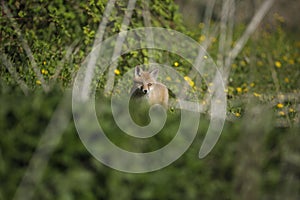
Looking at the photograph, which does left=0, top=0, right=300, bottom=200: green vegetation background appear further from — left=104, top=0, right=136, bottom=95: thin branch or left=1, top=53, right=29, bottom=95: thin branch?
left=104, top=0, right=136, bottom=95: thin branch

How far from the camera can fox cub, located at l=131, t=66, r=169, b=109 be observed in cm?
611

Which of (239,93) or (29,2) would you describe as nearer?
(29,2)

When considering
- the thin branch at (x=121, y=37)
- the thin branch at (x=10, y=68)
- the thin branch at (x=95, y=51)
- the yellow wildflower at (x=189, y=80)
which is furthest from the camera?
the yellow wildflower at (x=189, y=80)

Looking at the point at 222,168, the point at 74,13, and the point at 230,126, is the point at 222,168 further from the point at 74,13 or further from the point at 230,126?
the point at 74,13

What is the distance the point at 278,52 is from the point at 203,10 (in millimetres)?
4498

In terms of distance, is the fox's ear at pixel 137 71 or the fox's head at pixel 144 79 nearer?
the fox's head at pixel 144 79

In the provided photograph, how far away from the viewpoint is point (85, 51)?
6570 mm

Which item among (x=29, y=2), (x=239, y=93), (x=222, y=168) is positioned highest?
(x=222, y=168)

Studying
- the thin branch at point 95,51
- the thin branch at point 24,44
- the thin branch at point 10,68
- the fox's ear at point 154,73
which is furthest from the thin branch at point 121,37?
the thin branch at point 10,68

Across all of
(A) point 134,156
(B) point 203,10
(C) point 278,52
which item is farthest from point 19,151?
(B) point 203,10

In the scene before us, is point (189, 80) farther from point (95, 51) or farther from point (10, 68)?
point (10, 68)

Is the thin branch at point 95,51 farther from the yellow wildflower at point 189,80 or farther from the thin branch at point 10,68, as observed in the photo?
the yellow wildflower at point 189,80

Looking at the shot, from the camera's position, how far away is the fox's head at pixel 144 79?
6.13m

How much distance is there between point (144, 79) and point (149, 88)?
13 cm
